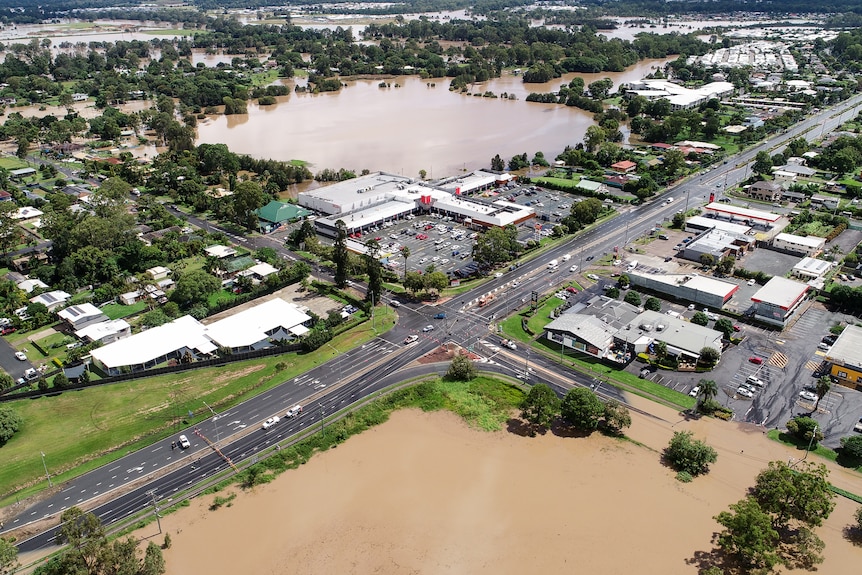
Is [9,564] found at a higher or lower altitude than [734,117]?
lower

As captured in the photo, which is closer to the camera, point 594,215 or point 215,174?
point 594,215

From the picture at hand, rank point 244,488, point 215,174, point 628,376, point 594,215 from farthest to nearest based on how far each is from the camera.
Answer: point 215,174 → point 594,215 → point 628,376 → point 244,488

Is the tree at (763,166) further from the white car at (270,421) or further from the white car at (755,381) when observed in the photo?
the white car at (270,421)

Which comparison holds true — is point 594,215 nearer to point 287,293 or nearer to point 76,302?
point 287,293

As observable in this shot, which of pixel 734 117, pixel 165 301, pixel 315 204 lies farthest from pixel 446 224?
pixel 734 117

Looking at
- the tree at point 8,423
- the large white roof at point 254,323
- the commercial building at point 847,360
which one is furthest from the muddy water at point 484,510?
the large white roof at point 254,323

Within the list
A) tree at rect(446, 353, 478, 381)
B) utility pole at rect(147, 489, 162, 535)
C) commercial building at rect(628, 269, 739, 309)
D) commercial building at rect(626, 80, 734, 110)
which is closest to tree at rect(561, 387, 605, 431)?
tree at rect(446, 353, 478, 381)
